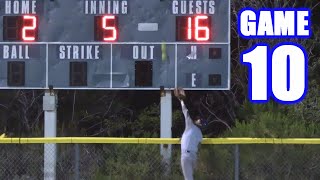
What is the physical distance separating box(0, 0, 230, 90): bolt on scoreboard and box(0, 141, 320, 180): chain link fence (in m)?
2.74

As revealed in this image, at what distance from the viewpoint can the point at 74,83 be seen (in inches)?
520

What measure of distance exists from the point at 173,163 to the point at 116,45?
133 inches

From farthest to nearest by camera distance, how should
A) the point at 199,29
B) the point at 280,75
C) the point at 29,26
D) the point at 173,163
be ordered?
the point at 280,75, the point at 29,26, the point at 199,29, the point at 173,163

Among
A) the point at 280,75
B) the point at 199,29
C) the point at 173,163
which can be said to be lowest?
the point at 173,163

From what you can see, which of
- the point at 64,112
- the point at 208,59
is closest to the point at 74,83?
the point at 208,59

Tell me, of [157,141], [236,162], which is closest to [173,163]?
[157,141]

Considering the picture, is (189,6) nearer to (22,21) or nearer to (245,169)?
(22,21)

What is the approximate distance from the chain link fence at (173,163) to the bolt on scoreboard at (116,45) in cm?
274

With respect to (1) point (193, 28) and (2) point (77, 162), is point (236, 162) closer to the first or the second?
(2) point (77, 162)

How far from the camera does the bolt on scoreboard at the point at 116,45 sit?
13.1 m

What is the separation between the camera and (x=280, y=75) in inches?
651

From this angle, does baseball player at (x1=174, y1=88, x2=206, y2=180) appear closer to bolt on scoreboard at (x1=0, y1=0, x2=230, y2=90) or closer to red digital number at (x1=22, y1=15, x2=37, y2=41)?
bolt on scoreboard at (x1=0, y1=0, x2=230, y2=90)

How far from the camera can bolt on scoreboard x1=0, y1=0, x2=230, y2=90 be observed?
42.8ft

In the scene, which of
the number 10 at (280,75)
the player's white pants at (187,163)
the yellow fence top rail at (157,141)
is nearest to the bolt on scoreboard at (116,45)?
the yellow fence top rail at (157,141)
